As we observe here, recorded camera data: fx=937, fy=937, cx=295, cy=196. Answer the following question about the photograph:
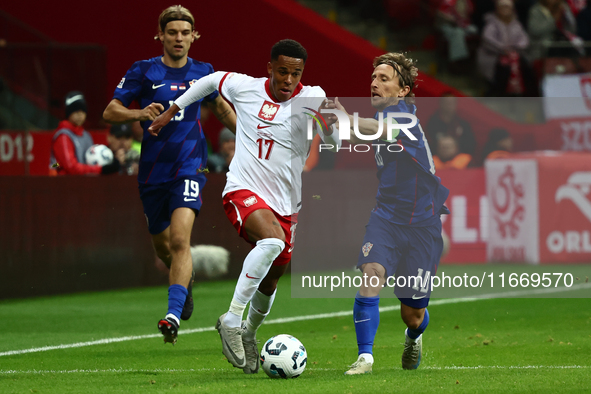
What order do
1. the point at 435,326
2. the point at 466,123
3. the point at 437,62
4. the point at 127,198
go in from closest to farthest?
the point at 435,326 → the point at 127,198 → the point at 466,123 → the point at 437,62

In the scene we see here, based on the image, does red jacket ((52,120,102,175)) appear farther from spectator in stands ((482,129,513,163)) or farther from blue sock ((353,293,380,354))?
blue sock ((353,293,380,354))

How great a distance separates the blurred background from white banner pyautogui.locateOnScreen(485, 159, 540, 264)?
0.02m

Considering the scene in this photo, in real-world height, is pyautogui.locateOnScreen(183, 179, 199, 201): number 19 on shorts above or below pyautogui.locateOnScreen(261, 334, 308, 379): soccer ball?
above

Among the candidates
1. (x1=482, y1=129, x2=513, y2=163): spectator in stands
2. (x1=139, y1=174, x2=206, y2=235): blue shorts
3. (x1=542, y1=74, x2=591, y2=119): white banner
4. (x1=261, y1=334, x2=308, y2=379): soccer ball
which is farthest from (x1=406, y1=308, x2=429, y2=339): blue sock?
(x1=542, y1=74, x2=591, y2=119): white banner

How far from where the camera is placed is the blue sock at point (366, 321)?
232 inches

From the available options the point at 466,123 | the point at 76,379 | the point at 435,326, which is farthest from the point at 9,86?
the point at 76,379

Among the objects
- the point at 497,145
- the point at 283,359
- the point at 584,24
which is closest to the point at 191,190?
the point at 283,359

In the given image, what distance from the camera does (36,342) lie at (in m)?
7.87

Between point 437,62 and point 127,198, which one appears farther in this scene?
point 437,62

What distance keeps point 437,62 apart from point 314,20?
8.15 ft

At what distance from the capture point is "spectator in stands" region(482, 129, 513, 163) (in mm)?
13719

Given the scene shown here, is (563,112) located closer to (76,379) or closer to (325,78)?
(325,78)

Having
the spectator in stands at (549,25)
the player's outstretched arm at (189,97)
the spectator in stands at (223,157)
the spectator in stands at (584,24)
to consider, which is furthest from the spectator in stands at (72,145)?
the spectator in stands at (584,24)

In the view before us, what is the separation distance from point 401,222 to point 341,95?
1085 centimetres
